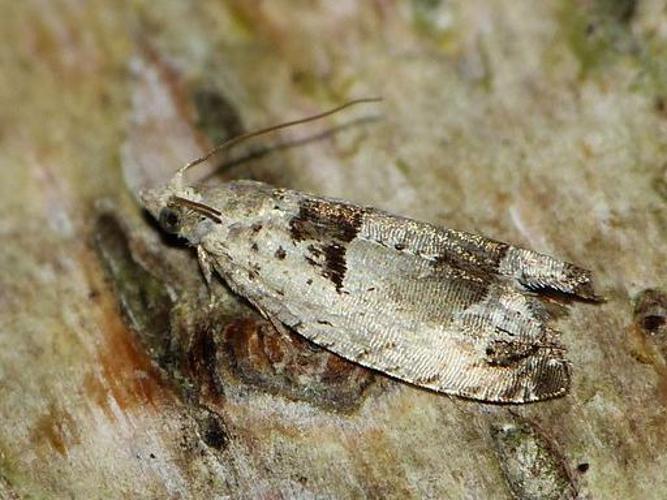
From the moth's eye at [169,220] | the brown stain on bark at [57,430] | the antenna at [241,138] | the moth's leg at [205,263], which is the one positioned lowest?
the brown stain on bark at [57,430]

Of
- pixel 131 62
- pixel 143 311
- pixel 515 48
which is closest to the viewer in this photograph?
pixel 143 311

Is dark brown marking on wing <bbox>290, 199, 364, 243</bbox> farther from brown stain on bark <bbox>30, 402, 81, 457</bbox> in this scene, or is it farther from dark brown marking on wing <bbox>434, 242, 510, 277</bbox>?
brown stain on bark <bbox>30, 402, 81, 457</bbox>

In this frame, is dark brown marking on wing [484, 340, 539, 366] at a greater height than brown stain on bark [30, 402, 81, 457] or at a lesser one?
greater

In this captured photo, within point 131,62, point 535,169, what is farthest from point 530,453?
point 131,62

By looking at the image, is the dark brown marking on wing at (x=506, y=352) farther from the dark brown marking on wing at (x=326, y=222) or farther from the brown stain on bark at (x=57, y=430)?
the brown stain on bark at (x=57, y=430)

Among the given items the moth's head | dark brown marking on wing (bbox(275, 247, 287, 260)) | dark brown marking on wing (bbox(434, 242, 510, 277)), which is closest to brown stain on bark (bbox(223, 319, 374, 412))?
dark brown marking on wing (bbox(275, 247, 287, 260))

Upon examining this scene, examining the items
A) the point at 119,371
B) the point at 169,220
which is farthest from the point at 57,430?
the point at 169,220

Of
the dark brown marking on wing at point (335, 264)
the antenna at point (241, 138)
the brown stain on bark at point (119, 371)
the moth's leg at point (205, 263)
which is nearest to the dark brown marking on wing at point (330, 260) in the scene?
the dark brown marking on wing at point (335, 264)

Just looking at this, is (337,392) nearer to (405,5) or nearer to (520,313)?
(520,313)
